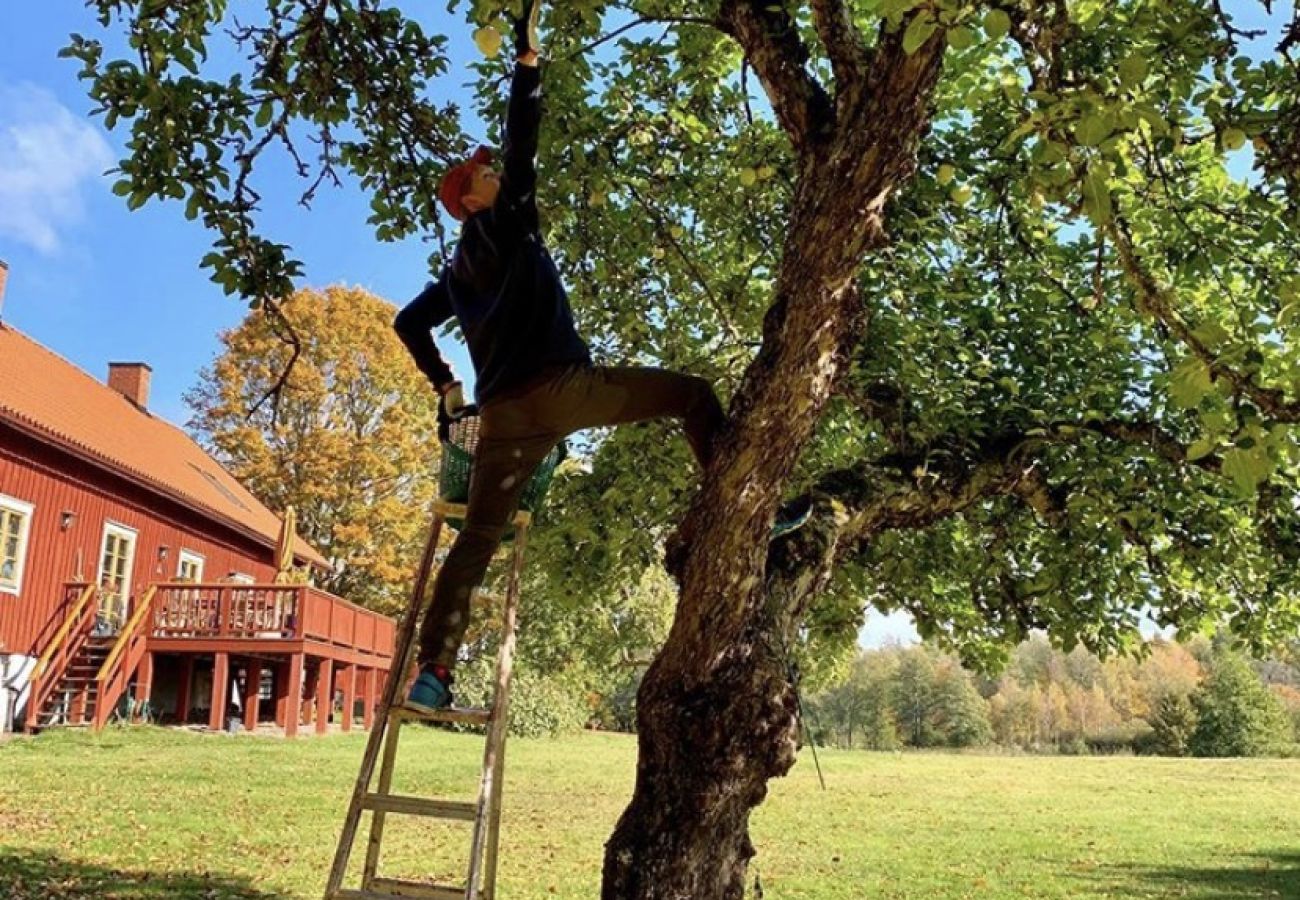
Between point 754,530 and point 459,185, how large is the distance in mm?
1800

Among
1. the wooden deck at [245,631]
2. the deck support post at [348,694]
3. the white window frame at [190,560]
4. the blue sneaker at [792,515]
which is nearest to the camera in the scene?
the blue sneaker at [792,515]

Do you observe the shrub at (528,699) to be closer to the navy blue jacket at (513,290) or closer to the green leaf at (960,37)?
the navy blue jacket at (513,290)

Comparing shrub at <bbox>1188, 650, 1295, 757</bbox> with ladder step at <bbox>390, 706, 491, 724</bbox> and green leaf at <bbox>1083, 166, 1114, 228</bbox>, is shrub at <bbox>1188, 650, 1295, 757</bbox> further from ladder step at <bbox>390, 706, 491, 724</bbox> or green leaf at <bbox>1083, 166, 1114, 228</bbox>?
green leaf at <bbox>1083, 166, 1114, 228</bbox>

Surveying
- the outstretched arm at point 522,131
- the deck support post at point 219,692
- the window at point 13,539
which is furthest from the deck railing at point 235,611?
Result: the outstretched arm at point 522,131

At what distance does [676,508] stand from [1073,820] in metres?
11.7

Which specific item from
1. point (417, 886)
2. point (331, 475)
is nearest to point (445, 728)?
point (331, 475)

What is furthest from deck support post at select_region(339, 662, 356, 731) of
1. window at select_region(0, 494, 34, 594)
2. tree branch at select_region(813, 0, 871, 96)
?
tree branch at select_region(813, 0, 871, 96)

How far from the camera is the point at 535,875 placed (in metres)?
9.55

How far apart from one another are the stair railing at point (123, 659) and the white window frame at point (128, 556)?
3.20 feet

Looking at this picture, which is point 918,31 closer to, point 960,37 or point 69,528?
point 960,37

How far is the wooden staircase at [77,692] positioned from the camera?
1897 centimetres

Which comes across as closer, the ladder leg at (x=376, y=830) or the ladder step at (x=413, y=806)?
the ladder step at (x=413, y=806)

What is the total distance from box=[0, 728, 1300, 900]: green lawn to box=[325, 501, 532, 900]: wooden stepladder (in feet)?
14.4

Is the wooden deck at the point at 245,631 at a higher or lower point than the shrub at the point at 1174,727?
higher
